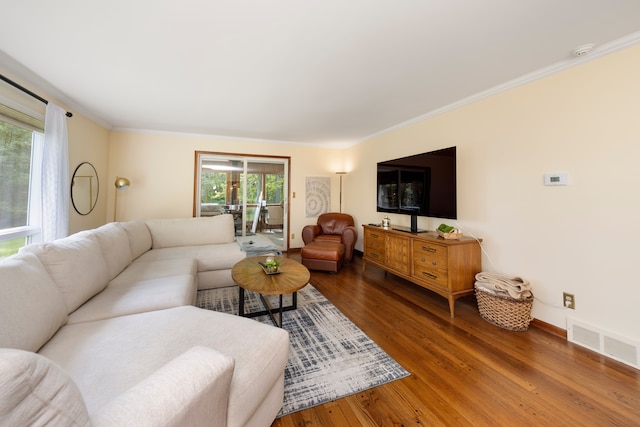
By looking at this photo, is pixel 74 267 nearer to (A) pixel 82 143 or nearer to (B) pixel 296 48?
(B) pixel 296 48

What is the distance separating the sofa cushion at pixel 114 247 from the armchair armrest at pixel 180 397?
1.77 meters

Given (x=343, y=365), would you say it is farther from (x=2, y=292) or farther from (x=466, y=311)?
(x=2, y=292)

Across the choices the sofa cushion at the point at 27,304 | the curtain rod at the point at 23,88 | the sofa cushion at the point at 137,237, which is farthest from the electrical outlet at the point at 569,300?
the curtain rod at the point at 23,88

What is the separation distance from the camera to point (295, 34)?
173cm

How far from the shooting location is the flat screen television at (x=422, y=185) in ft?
8.78

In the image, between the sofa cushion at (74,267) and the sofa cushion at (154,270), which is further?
the sofa cushion at (154,270)

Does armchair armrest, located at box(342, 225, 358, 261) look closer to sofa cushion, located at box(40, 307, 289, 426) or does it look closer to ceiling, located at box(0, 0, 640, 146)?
ceiling, located at box(0, 0, 640, 146)

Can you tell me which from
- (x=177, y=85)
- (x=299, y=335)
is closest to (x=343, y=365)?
(x=299, y=335)

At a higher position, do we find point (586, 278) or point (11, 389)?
point (11, 389)

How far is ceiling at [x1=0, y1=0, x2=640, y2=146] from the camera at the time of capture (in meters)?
1.51

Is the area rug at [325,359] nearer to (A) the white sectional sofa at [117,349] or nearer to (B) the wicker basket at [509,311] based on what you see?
(A) the white sectional sofa at [117,349]

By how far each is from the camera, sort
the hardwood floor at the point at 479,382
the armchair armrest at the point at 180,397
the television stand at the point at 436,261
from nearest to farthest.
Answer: the armchair armrest at the point at 180,397 → the hardwood floor at the point at 479,382 → the television stand at the point at 436,261

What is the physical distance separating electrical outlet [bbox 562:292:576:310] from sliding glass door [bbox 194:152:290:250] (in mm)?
4113

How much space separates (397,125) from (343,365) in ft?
11.1
